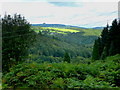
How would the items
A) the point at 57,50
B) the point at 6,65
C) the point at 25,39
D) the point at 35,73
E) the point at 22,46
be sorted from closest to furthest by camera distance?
the point at 35,73 < the point at 6,65 < the point at 22,46 < the point at 25,39 < the point at 57,50

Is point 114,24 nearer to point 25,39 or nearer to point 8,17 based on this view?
point 25,39

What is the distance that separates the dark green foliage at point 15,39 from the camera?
68.1ft

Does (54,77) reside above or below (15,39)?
below

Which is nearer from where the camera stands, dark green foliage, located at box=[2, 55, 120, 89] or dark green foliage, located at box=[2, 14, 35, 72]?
dark green foliage, located at box=[2, 55, 120, 89]

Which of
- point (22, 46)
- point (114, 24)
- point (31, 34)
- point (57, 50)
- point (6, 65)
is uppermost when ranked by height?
point (114, 24)

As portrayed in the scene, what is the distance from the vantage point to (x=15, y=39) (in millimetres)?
22109

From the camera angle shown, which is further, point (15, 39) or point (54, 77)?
point (15, 39)

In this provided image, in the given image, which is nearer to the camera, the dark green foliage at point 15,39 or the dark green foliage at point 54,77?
the dark green foliage at point 54,77

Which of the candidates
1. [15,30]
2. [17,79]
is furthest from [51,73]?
[15,30]

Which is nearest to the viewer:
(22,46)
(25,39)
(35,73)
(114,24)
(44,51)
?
(35,73)

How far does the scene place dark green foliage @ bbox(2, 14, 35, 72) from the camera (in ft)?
68.1

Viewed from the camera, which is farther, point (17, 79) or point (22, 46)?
point (22, 46)

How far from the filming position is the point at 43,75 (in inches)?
207

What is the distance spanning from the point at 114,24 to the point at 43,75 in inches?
941
